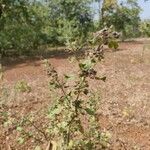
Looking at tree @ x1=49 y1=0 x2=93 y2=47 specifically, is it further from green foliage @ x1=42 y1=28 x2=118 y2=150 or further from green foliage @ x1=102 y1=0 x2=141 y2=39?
green foliage @ x1=42 y1=28 x2=118 y2=150

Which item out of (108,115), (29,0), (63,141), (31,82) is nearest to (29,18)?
(29,0)

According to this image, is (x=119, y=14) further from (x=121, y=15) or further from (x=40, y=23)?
(x=40, y=23)

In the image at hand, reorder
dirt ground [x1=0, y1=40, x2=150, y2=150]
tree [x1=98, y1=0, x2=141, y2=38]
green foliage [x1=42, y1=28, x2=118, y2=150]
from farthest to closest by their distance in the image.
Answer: tree [x1=98, y1=0, x2=141, y2=38] → dirt ground [x1=0, y1=40, x2=150, y2=150] → green foliage [x1=42, y1=28, x2=118, y2=150]

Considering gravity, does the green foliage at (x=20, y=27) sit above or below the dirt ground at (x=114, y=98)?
above

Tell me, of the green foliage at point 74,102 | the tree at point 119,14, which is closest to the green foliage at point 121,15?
the tree at point 119,14

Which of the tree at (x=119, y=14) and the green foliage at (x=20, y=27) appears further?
the tree at (x=119, y=14)

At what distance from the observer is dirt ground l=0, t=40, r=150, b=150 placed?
26.5 feet

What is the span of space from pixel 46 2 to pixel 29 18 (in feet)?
22.5

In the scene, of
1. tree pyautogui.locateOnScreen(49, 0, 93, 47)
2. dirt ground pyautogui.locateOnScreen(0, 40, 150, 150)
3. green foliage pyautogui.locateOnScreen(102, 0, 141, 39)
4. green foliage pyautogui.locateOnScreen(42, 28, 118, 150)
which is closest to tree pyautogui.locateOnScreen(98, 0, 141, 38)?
green foliage pyautogui.locateOnScreen(102, 0, 141, 39)

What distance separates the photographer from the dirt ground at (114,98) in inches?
318

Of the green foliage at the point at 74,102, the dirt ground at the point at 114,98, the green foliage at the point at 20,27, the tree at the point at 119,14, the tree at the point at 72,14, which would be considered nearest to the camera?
the green foliage at the point at 74,102

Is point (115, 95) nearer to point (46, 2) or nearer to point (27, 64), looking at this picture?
point (27, 64)

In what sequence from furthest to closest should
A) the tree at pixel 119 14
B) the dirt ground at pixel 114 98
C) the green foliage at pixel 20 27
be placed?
the tree at pixel 119 14
the green foliage at pixel 20 27
the dirt ground at pixel 114 98

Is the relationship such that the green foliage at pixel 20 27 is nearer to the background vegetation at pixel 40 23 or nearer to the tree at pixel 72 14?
the background vegetation at pixel 40 23
